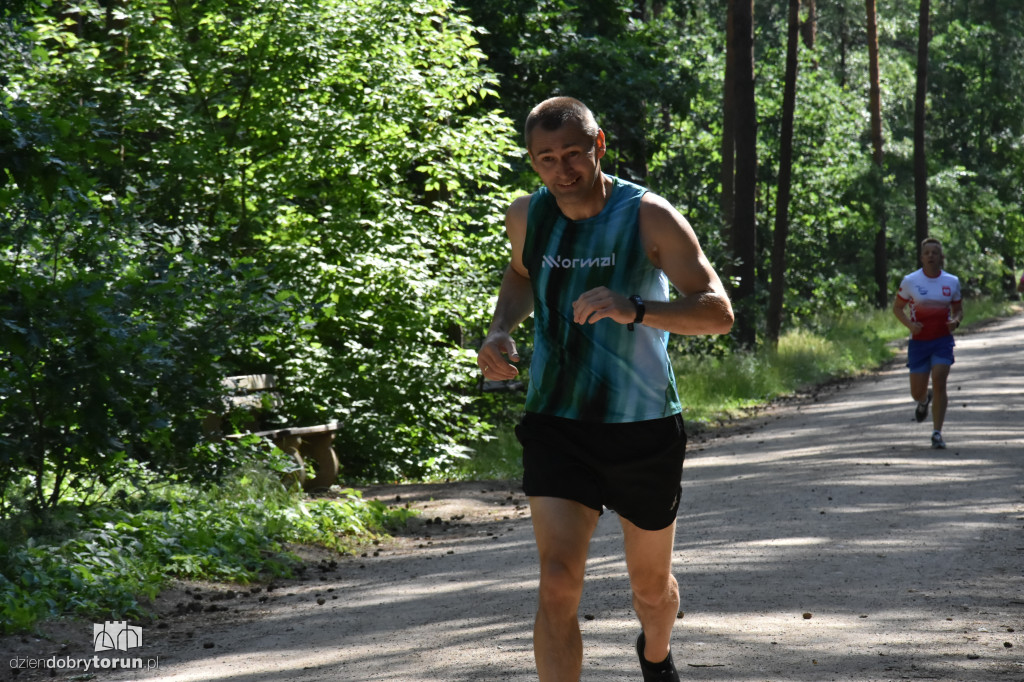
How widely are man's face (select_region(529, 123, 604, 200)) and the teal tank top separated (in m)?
0.12

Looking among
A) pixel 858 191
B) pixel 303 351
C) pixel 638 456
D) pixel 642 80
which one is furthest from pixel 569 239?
pixel 858 191

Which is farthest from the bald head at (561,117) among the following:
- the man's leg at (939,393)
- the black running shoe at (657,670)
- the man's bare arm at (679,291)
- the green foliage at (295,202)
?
the man's leg at (939,393)

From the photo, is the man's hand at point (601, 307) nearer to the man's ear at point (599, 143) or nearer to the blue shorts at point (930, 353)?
the man's ear at point (599, 143)

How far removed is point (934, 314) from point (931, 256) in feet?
2.03

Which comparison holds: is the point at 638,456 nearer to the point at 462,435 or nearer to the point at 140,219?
the point at 140,219

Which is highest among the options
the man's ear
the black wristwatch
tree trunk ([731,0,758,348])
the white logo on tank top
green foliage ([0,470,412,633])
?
tree trunk ([731,0,758,348])

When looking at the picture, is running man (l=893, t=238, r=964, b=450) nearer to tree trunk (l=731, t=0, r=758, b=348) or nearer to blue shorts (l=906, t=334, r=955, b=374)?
blue shorts (l=906, t=334, r=955, b=374)

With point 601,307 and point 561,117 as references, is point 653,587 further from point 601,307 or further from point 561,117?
point 561,117

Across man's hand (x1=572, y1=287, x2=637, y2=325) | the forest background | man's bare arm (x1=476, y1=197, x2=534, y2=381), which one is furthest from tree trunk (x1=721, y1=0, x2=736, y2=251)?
man's hand (x1=572, y1=287, x2=637, y2=325)

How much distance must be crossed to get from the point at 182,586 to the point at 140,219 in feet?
13.7

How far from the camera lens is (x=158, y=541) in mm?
8070

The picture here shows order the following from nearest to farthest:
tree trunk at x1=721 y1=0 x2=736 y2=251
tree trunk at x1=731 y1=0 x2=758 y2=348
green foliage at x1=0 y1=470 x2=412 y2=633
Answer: green foliage at x1=0 y1=470 x2=412 y2=633, tree trunk at x1=731 y1=0 x2=758 y2=348, tree trunk at x1=721 y1=0 x2=736 y2=251

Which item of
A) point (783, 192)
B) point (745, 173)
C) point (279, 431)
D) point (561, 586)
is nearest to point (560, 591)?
point (561, 586)

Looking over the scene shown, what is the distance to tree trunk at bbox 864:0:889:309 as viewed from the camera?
40.3 meters
